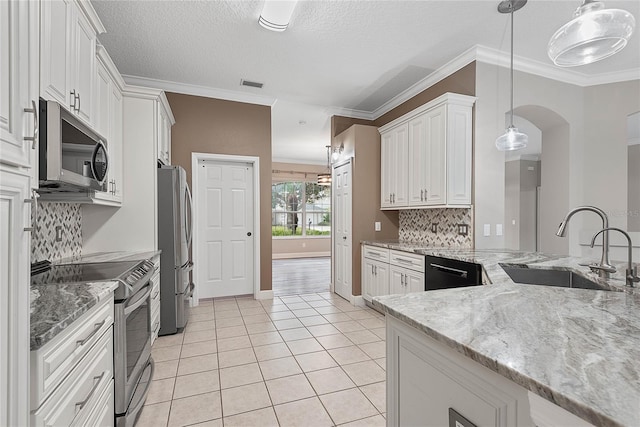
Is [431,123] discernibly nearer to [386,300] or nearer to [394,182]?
[394,182]

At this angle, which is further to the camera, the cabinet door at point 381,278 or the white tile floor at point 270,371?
the cabinet door at point 381,278

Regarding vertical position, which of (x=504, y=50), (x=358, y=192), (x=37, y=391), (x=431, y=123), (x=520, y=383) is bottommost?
(x=37, y=391)

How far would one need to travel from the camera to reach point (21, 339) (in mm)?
808

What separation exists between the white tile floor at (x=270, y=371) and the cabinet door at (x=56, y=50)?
2001 millimetres

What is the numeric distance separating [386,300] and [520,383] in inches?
24.6

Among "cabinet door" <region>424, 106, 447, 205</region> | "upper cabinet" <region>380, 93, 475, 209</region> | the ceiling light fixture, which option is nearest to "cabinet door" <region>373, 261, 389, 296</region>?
"upper cabinet" <region>380, 93, 475, 209</region>

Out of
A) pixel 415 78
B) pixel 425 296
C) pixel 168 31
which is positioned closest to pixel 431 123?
pixel 415 78

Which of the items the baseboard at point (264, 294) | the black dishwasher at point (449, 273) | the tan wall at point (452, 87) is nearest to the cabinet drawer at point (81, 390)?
the black dishwasher at point (449, 273)

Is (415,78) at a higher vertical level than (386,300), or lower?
higher

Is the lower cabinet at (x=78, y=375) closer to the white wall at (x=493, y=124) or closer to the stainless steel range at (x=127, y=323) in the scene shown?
the stainless steel range at (x=127, y=323)

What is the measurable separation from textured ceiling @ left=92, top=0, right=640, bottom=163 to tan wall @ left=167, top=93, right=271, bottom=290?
0.28 metres

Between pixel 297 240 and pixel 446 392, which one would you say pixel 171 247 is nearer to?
pixel 446 392

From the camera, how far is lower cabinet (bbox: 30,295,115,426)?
948 mm

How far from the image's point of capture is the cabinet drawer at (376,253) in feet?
12.2
